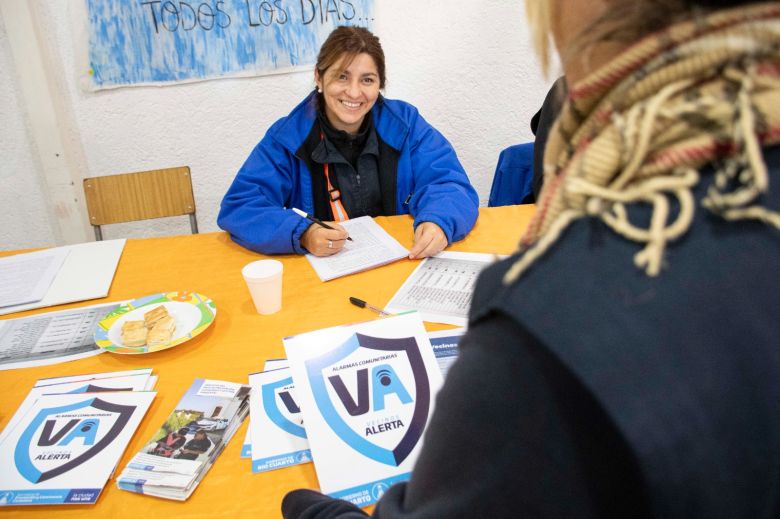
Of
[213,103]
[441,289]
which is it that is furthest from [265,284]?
[213,103]

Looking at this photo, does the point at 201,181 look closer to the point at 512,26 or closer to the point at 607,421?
the point at 512,26

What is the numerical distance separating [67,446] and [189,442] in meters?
0.19

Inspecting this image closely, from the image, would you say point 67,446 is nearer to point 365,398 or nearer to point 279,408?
point 279,408

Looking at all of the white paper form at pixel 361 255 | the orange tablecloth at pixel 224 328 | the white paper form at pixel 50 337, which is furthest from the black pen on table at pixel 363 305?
the white paper form at pixel 50 337

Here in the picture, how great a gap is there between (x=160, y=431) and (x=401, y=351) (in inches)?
15.8

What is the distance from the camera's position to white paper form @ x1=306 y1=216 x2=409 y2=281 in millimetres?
1241

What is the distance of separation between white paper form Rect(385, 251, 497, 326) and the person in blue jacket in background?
75mm

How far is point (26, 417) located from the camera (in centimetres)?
83

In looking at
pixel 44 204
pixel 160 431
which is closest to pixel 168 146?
pixel 44 204

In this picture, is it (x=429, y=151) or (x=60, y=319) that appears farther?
(x=429, y=151)

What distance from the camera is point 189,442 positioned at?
77cm

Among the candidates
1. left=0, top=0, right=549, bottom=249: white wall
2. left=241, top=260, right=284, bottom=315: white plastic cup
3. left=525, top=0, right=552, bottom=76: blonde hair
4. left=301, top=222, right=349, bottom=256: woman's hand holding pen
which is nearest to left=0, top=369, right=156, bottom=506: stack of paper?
left=241, top=260, right=284, bottom=315: white plastic cup

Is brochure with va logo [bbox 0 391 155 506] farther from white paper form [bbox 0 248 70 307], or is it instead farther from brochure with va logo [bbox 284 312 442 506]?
white paper form [bbox 0 248 70 307]

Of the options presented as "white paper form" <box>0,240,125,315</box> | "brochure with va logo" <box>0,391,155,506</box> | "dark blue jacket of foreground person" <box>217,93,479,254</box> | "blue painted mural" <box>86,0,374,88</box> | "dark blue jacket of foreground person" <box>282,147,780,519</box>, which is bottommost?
"brochure with va logo" <box>0,391,155,506</box>
